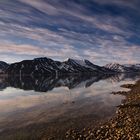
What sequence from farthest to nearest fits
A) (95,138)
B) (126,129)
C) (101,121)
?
(101,121), (126,129), (95,138)

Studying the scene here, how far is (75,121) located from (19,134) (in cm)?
859

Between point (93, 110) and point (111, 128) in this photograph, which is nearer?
point (111, 128)

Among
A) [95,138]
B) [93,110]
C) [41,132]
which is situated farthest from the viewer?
[93,110]

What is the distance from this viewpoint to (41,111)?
4269cm

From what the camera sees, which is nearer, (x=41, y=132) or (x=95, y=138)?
(x=95, y=138)

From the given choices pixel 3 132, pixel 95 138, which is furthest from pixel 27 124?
pixel 95 138

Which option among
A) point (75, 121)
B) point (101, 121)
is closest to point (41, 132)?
point (75, 121)

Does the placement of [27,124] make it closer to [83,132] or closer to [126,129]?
[83,132]

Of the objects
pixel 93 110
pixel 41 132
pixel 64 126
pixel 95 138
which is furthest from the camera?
pixel 93 110

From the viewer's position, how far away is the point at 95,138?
2522 centimetres

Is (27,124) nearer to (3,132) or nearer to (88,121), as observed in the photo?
(3,132)

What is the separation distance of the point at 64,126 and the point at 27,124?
512 cm

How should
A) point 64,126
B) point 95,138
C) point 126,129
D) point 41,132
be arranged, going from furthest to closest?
point 64,126
point 41,132
point 126,129
point 95,138

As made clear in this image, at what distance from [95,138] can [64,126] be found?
6773mm
